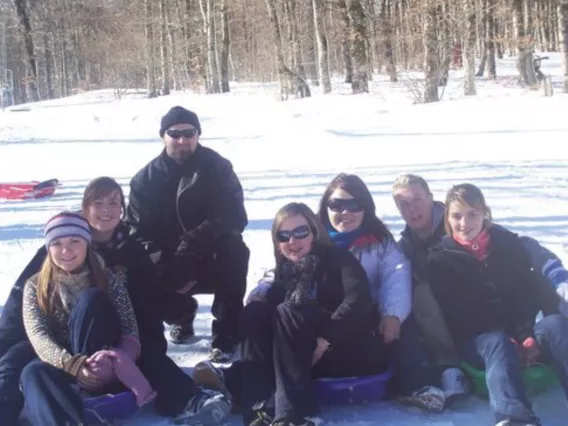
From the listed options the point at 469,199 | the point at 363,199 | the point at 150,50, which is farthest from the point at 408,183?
the point at 150,50

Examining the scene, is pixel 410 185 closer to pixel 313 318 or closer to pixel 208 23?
pixel 313 318

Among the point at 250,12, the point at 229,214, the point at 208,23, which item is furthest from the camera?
the point at 250,12

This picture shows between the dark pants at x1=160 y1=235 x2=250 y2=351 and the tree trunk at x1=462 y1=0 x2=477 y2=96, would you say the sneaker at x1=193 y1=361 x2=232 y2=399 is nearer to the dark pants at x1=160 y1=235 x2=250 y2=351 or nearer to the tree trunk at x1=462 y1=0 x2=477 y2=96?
the dark pants at x1=160 y1=235 x2=250 y2=351

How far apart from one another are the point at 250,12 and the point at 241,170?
1888 cm

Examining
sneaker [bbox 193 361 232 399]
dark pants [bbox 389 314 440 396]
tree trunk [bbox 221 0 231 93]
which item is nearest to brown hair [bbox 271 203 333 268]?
dark pants [bbox 389 314 440 396]

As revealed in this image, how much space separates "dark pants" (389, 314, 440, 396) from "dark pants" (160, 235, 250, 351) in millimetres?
955

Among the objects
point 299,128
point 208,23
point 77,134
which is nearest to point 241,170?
point 299,128

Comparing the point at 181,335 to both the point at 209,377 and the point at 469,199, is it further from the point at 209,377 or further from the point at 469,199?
the point at 469,199

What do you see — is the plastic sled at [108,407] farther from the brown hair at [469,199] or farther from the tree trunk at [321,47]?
the tree trunk at [321,47]

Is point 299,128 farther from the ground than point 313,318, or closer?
farther from the ground

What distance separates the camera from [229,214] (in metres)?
3.76

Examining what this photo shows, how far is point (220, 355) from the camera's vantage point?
3.60m

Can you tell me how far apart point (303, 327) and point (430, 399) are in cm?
61

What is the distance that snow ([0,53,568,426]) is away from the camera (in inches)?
202
